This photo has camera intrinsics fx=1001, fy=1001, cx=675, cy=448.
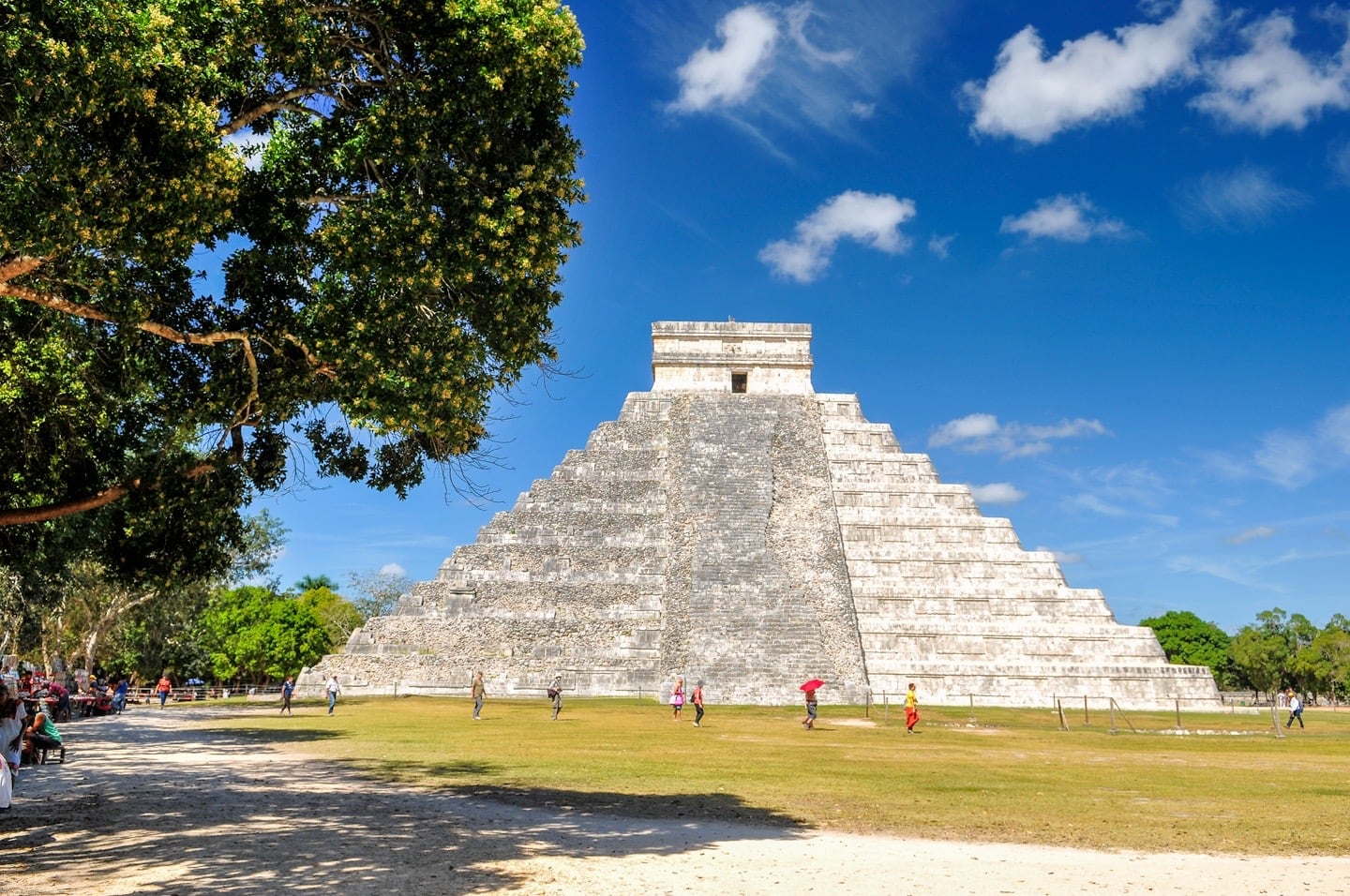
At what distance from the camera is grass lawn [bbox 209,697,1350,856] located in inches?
385

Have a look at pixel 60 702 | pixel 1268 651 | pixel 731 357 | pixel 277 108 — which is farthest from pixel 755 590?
pixel 1268 651

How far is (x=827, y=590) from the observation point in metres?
31.8

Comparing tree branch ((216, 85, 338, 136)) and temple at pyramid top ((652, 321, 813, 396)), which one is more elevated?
temple at pyramid top ((652, 321, 813, 396))

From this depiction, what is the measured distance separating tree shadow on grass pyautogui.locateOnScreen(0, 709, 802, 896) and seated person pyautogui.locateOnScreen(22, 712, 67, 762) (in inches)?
14.6

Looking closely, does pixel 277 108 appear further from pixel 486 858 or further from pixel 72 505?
pixel 486 858

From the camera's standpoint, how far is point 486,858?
25.5 ft

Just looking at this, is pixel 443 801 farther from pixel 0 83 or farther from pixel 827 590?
pixel 827 590

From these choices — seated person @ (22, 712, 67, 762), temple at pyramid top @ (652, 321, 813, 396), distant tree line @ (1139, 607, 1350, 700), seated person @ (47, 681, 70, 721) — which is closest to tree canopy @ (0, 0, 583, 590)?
seated person @ (22, 712, 67, 762)

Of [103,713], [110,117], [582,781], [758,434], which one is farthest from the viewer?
[758,434]

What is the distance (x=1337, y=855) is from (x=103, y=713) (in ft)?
100

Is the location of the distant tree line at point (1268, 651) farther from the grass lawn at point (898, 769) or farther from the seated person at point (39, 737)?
the seated person at point (39, 737)

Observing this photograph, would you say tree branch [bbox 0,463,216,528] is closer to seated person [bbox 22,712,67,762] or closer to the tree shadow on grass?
the tree shadow on grass

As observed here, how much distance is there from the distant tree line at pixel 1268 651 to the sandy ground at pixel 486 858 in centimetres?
6551

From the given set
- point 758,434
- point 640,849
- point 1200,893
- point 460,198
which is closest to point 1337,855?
point 1200,893
